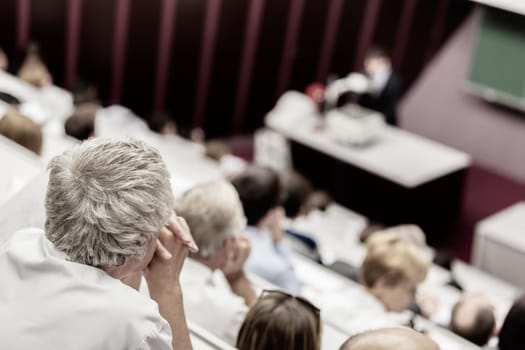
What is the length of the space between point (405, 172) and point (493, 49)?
2.09 m

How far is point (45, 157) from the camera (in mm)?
3020

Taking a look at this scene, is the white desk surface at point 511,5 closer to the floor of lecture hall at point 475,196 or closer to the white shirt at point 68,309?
the floor of lecture hall at point 475,196

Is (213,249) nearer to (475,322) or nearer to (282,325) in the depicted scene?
(282,325)

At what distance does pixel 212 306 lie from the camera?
2.27 meters

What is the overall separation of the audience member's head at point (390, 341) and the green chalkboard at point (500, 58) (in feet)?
18.5

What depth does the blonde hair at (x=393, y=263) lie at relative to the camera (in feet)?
9.20

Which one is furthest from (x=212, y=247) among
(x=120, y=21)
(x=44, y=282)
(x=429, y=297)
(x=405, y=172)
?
(x=120, y=21)

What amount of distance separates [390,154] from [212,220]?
361 cm

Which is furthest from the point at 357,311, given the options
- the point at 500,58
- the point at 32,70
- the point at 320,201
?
the point at 500,58

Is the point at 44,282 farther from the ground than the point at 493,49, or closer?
farther from the ground

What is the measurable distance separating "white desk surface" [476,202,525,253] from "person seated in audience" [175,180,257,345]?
120 inches

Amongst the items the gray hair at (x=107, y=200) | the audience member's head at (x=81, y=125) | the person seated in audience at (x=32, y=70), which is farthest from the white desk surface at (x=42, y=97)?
the gray hair at (x=107, y=200)

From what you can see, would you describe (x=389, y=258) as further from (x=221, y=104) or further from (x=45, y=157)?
(x=221, y=104)

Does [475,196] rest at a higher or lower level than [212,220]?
lower
